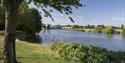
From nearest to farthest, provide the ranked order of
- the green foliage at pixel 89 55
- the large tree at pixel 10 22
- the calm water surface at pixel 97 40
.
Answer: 1. the large tree at pixel 10 22
2. the green foliage at pixel 89 55
3. the calm water surface at pixel 97 40

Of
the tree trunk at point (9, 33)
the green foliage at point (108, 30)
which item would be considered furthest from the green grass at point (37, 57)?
the green foliage at point (108, 30)

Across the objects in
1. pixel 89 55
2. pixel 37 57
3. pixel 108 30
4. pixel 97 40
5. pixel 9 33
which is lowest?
pixel 108 30

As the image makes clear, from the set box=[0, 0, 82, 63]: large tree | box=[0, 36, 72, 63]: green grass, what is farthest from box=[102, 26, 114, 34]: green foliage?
box=[0, 0, 82, 63]: large tree

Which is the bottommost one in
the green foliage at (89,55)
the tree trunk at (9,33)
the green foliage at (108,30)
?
the green foliage at (108,30)

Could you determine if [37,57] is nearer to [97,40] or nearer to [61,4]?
[61,4]

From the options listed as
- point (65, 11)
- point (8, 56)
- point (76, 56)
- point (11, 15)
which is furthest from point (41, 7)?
point (76, 56)

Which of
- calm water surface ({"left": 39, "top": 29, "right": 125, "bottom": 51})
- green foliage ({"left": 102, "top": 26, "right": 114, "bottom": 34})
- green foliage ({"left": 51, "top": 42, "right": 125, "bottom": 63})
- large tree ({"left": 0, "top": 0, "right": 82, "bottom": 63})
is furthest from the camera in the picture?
green foliage ({"left": 102, "top": 26, "right": 114, "bottom": 34})

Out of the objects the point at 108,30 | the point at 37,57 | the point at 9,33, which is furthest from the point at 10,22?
the point at 108,30

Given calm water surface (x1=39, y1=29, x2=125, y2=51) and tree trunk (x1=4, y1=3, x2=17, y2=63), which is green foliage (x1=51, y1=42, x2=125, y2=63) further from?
calm water surface (x1=39, y1=29, x2=125, y2=51)

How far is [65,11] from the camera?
41.2 feet

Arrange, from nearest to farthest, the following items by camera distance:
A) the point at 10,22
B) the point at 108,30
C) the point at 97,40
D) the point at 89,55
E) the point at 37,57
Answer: the point at 10,22, the point at 89,55, the point at 37,57, the point at 97,40, the point at 108,30

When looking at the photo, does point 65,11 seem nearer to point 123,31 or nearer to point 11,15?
point 11,15

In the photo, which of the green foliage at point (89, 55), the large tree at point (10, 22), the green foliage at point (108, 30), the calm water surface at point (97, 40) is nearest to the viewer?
the large tree at point (10, 22)

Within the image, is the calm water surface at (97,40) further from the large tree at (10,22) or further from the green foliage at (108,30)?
the green foliage at (108,30)
